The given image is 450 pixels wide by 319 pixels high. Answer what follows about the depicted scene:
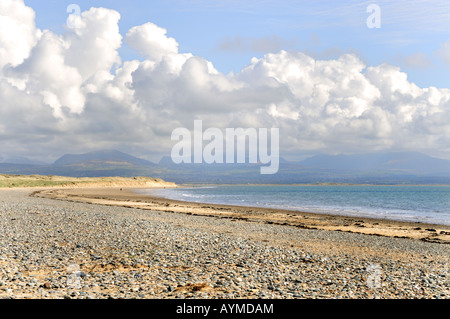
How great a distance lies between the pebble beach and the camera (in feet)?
43.8

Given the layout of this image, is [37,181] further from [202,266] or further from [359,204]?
[202,266]

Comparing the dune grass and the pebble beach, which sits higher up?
the pebble beach

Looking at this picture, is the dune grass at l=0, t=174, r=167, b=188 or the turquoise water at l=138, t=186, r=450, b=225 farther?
the dune grass at l=0, t=174, r=167, b=188

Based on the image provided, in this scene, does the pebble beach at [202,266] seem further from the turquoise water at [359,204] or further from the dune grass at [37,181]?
the dune grass at [37,181]

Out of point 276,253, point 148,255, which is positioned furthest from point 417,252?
point 148,255

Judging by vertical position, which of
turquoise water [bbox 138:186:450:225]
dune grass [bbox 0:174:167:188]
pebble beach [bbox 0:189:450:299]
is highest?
pebble beach [bbox 0:189:450:299]

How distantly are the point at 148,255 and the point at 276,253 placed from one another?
7342 millimetres

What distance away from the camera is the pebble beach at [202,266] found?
43.8 feet

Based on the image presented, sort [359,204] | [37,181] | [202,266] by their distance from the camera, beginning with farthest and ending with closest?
[37,181], [359,204], [202,266]

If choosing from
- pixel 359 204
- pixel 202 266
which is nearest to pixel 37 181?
pixel 359 204

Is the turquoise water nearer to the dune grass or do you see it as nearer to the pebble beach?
the pebble beach

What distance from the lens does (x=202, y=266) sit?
17.3m

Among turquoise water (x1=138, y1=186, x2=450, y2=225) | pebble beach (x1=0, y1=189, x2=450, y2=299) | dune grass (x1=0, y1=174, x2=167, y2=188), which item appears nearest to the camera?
pebble beach (x1=0, y1=189, x2=450, y2=299)

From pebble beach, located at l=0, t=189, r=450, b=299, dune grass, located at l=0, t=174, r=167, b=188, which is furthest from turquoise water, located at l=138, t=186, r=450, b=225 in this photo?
dune grass, located at l=0, t=174, r=167, b=188
